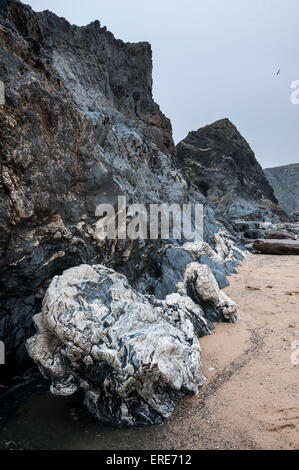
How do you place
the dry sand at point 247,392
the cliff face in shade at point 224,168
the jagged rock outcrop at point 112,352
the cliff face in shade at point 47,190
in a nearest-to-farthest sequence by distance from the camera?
the dry sand at point 247,392
the jagged rock outcrop at point 112,352
the cliff face in shade at point 47,190
the cliff face in shade at point 224,168

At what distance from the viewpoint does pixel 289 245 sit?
416 inches

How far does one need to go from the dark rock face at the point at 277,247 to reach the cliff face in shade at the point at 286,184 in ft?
248

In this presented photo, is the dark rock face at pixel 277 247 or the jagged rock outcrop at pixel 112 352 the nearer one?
the jagged rock outcrop at pixel 112 352

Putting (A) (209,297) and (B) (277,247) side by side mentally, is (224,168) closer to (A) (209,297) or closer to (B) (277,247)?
(B) (277,247)

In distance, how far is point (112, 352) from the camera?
2.43 metres

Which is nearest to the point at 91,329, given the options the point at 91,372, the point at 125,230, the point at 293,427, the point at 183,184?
the point at 91,372

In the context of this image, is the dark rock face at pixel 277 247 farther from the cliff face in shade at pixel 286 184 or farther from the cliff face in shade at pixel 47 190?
the cliff face in shade at pixel 286 184

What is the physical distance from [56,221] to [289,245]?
376 inches

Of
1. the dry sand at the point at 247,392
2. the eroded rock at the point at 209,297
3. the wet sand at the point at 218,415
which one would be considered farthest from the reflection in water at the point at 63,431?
the eroded rock at the point at 209,297

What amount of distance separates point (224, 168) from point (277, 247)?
23041 millimetres

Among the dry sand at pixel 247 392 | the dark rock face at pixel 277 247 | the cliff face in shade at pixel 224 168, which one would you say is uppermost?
the cliff face in shade at pixel 224 168

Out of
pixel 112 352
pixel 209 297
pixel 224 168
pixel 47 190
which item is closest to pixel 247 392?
pixel 112 352

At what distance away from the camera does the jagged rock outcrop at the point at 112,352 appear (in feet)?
7.64
